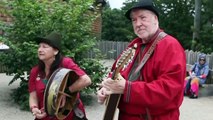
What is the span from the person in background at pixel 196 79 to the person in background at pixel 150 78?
26.2 feet

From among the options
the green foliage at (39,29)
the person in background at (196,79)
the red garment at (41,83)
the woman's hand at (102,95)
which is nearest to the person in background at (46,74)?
the red garment at (41,83)

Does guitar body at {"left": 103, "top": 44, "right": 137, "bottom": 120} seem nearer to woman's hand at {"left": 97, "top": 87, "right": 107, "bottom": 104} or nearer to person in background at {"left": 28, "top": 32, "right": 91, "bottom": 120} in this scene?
woman's hand at {"left": 97, "top": 87, "right": 107, "bottom": 104}

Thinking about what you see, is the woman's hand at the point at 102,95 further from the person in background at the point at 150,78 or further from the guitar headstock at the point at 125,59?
the guitar headstock at the point at 125,59

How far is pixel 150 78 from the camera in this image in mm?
2365

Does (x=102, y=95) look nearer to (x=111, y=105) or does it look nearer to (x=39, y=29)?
(x=111, y=105)

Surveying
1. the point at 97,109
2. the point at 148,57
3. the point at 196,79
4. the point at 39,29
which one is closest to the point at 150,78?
the point at 148,57

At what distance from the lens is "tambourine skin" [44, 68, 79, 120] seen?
307cm

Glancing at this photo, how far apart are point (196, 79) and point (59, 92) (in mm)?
7797

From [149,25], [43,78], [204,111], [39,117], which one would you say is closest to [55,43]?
[43,78]

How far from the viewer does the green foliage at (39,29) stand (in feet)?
23.7

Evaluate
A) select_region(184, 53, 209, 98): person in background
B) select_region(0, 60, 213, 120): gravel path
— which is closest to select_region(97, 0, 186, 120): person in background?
select_region(0, 60, 213, 120): gravel path

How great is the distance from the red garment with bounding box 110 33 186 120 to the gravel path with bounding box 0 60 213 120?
15.1 feet

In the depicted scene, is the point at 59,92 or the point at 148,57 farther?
the point at 59,92

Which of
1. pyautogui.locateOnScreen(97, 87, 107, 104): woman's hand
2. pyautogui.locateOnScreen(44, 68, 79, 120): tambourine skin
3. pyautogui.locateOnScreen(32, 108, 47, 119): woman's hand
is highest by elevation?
pyautogui.locateOnScreen(97, 87, 107, 104): woman's hand
